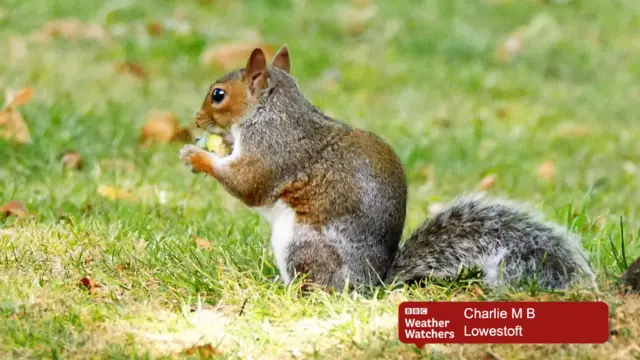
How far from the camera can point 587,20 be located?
912 centimetres

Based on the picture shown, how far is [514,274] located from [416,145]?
107 inches

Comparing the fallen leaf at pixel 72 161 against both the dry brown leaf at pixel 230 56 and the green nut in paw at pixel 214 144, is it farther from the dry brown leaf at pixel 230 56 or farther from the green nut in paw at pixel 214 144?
the dry brown leaf at pixel 230 56

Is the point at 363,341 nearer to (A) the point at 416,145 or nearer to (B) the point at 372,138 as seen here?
(B) the point at 372,138

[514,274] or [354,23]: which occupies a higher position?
[354,23]

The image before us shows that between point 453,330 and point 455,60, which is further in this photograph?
point 455,60

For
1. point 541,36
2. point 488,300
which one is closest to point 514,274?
point 488,300

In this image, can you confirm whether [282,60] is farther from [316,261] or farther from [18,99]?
[18,99]

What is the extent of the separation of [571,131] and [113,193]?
3018mm

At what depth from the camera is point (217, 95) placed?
3594 mm

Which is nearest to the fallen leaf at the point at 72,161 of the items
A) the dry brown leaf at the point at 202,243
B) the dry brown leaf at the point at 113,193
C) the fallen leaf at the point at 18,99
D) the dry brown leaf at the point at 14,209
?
the fallen leaf at the point at 18,99

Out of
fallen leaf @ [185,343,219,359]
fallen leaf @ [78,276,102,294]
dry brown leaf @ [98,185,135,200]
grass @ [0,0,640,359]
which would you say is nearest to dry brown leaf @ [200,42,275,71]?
grass @ [0,0,640,359]

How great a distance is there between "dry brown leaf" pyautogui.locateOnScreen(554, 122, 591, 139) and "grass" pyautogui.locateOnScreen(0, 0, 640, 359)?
0.01 meters

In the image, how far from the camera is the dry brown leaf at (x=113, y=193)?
15.2 ft

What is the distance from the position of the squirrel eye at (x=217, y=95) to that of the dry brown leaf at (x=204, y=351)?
982mm
